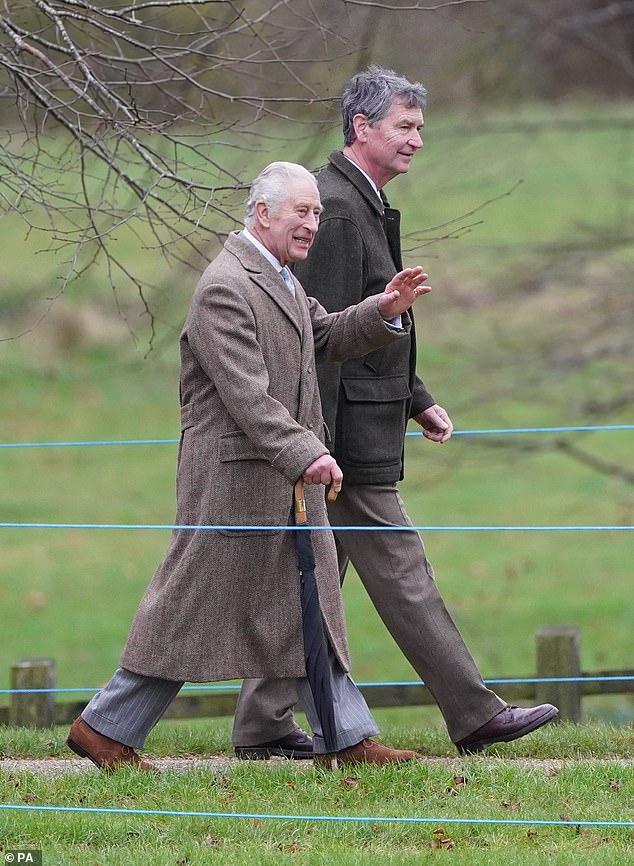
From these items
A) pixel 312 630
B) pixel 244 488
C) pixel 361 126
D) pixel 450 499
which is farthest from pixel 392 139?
pixel 450 499

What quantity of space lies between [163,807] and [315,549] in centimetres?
90

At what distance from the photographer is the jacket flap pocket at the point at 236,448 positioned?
4.42 m

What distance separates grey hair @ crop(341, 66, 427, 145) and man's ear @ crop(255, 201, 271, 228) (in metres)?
0.61

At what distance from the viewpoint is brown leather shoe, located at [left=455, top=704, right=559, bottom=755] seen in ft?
15.5

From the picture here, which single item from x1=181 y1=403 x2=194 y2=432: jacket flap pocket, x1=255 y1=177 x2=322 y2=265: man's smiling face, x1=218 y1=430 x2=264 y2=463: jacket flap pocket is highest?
x1=255 y1=177 x2=322 y2=265: man's smiling face

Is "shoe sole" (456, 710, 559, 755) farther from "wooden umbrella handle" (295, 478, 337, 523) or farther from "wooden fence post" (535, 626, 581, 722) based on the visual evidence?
"wooden fence post" (535, 626, 581, 722)

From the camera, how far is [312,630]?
4422 millimetres

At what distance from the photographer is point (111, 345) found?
2188 cm

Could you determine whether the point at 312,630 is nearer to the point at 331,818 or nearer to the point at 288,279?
the point at 331,818

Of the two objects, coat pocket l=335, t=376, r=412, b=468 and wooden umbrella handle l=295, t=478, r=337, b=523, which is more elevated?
coat pocket l=335, t=376, r=412, b=468

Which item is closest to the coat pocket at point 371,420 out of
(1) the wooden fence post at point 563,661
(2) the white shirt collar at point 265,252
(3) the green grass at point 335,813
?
(2) the white shirt collar at point 265,252

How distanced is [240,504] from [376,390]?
2.32 ft

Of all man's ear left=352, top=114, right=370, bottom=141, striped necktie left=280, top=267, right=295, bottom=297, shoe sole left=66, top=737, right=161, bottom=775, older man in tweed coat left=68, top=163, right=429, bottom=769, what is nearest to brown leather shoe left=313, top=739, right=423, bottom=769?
older man in tweed coat left=68, top=163, right=429, bottom=769

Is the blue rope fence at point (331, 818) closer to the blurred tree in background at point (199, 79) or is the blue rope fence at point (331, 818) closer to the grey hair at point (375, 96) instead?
the blurred tree in background at point (199, 79)
